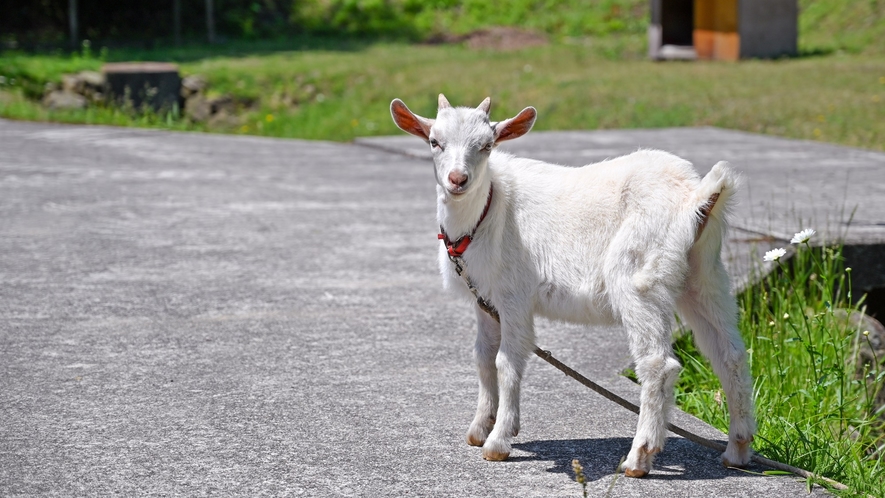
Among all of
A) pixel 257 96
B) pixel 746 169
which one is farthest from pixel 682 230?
pixel 257 96

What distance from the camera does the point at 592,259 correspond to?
11.8 ft

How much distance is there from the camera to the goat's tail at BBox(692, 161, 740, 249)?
339 cm

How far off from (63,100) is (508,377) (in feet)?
45.5

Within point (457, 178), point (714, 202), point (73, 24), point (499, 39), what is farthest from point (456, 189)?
point (73, 24)

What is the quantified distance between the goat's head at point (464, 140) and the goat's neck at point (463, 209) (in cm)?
8

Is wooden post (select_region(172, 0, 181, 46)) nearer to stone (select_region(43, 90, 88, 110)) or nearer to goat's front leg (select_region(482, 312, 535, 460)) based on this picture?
stone (select_region(43, 90, 88, 110))

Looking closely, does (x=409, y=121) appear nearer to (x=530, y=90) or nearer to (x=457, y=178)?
(x=457, y=178)

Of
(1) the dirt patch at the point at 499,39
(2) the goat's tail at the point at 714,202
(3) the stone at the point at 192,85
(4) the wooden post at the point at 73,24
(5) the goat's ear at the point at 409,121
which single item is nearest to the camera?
(2) the goat's tail at the point at 714,202

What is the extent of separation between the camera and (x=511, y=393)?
3609 millimetres

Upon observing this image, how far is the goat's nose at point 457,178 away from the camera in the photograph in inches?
137

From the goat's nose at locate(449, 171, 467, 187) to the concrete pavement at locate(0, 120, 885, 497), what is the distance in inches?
39.1

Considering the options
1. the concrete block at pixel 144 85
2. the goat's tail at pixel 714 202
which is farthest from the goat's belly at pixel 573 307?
the concrete block at pixel 144 85

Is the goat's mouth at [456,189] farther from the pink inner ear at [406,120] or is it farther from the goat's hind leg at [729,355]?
the goat's hind leg at [729,355]

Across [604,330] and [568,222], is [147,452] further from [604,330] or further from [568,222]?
[604,330]
